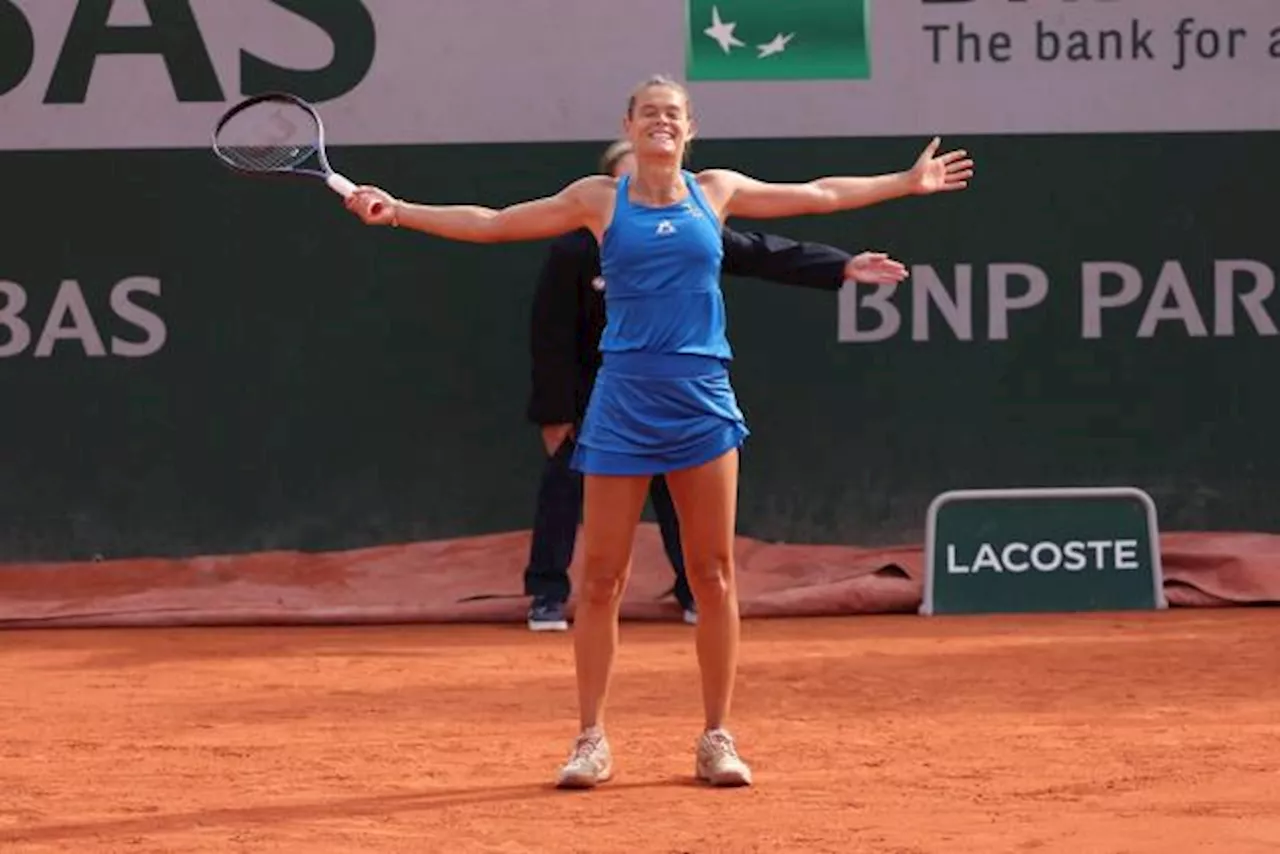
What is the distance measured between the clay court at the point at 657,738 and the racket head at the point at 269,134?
63.3 inches

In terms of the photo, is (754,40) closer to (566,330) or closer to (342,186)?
(566,330)

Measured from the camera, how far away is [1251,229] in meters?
10.6

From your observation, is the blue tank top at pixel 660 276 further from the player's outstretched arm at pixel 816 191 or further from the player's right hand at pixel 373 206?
the player's right hand at pixel 373 206

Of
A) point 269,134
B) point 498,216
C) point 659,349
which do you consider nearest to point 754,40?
point 269,134

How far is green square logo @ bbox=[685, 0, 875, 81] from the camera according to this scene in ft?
34.2

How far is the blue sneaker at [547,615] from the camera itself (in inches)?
388

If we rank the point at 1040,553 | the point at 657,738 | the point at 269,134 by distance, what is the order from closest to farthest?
the point at 657,738
the point at 269,134
the point at 1040,553

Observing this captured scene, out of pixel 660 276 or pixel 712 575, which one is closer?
pixel 660 276

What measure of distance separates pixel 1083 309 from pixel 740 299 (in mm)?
1396

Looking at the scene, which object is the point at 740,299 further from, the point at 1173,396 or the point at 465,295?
the point at 1173,396

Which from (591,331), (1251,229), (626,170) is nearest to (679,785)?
(626,170)

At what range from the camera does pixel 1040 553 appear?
33.4ft

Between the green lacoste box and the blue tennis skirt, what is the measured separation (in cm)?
400

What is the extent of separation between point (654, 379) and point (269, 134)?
5.40 feet
